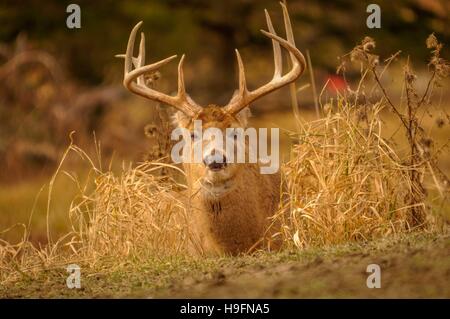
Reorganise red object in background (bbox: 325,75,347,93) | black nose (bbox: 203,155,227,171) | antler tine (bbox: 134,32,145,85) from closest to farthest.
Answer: black nose (bbox: 203,155,227,171)
red object in background (bbox: 325,75,347,93)
antler tine (bbox: 134,32,145,85)

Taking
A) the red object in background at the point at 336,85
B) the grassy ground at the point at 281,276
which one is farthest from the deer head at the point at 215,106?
the grassy ground at the point at 281,276

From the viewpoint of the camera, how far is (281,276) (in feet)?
23.4

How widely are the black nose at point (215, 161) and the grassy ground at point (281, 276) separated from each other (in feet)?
2.69

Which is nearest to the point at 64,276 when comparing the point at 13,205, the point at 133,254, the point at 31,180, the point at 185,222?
the point at 133,254

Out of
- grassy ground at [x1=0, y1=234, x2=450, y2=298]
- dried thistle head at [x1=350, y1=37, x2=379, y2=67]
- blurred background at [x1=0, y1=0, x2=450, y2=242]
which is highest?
blurred background at [x1=0, y1=0, x2=450, y2=242]

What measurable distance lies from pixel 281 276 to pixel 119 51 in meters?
12.7

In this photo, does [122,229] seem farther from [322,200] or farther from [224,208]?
[322,200]

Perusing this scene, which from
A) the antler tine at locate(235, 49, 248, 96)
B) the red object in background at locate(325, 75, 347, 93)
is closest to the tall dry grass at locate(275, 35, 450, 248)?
the red object in background at locate(325, 75, 347, 93)

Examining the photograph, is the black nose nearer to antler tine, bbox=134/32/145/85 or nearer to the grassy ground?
the grassy ground

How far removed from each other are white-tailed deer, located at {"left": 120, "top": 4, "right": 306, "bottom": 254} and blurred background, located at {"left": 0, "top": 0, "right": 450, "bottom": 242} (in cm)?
925

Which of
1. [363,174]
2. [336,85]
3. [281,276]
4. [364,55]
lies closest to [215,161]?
[363,174]

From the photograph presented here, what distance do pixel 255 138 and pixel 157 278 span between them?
2.43m

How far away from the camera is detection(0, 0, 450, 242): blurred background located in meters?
19.2

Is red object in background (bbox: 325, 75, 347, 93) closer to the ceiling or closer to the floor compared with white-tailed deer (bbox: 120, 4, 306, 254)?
closer to the ceiling
